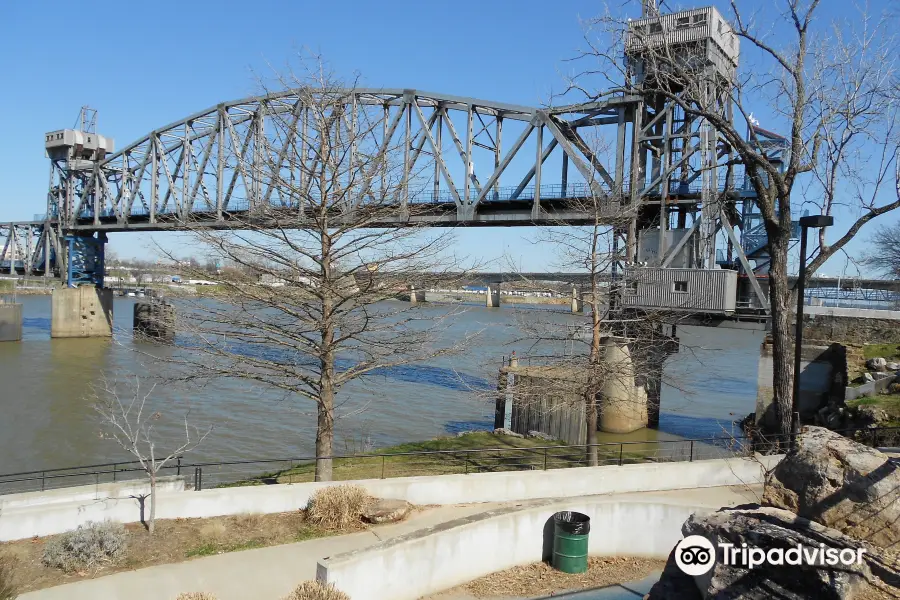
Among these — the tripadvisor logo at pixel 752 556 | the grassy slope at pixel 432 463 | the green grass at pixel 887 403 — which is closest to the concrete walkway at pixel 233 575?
the tripadvisor logo at pixel 752 556

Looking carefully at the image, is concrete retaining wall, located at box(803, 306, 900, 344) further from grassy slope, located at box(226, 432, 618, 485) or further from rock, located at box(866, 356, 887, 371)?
grassy slope, located at box(226, 432, 618, 485)

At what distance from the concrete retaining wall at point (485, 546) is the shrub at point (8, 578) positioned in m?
3.39

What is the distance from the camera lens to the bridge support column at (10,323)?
57.8 meters

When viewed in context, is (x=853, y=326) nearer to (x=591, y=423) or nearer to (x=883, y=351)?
(x=883, y=351)

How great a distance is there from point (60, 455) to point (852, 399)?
25632 millimetres

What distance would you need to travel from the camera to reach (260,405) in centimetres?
2950

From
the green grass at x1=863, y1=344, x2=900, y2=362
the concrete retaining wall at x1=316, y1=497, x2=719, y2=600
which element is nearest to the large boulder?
the concrete retaining wall at x1=316, y1=497, x2=719, y2=600

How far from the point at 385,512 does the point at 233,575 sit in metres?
2.64

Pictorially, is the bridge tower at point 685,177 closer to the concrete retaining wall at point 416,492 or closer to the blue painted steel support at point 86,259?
the concrete retaining wall at point 416,492

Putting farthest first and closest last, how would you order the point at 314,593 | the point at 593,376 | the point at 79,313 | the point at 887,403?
the point at 79,313, the point at 887,403, the point at 593,376, the point at 314,593

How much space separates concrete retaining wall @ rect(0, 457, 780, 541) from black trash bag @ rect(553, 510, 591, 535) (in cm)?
176

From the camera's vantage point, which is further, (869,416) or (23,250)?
(23,250)

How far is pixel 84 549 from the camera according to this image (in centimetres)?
895

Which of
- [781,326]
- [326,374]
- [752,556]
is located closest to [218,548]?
[326,374]
